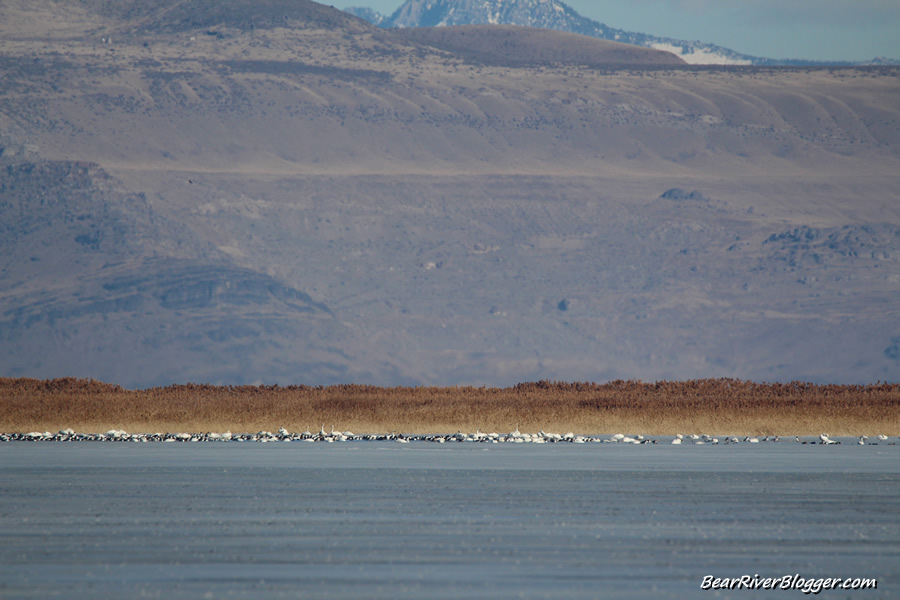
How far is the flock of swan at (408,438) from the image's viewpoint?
46.3 metres

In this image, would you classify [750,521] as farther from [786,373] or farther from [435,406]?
[786,373]

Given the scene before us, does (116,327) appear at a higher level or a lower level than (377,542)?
→ lower

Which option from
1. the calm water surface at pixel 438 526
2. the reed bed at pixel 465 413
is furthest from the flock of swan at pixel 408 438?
the calm water surface at pixel 438 526

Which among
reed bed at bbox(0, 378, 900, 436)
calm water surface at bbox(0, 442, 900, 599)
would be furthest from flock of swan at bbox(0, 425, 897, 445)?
calm water surface at bbox(0, 442, 900, 599)

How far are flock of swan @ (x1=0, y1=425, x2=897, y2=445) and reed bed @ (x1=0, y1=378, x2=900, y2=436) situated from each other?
1.21m

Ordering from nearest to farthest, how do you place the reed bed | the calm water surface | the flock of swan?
the calm water surface < the flock of swan < the reed bed

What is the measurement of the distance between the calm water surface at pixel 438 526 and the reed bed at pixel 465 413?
13.6m

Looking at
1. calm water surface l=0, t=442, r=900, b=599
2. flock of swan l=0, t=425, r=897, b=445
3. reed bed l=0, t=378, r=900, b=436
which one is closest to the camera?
calm water surface l=0, t=442, r=900, b=599

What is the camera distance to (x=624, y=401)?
5438 cm

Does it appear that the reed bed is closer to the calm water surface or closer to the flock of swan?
the flock of swan

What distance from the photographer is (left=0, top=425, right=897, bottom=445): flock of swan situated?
1822 inches

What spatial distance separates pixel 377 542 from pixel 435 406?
34289mm

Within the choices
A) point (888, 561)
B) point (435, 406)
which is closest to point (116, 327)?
point (435, 406)

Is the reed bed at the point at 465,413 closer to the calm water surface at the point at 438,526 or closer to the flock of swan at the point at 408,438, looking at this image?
the flock of swan at the point at 408,438
